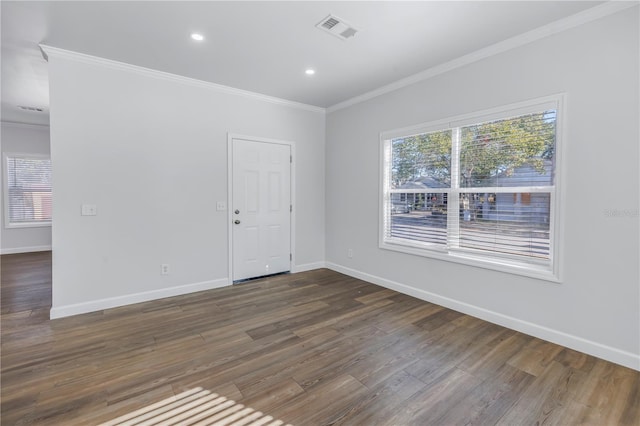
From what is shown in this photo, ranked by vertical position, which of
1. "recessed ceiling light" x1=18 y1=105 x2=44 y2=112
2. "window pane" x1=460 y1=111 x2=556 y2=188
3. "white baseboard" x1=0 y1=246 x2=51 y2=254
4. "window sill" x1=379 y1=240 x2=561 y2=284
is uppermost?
"recessed ceiling light" x1=18 y1=105 x2=44 y2=112

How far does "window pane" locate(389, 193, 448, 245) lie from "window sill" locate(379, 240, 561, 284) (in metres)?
0.13

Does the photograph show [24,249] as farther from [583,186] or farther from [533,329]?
[583,186]

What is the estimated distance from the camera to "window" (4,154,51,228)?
643 centimetres

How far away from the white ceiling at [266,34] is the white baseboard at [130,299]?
105 inches

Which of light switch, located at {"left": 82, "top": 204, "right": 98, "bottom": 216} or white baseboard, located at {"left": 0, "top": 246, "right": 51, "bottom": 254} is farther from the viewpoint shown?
white baseboard, located at {"left": 0, "top": 246, "right": 51, "bottom": 254}

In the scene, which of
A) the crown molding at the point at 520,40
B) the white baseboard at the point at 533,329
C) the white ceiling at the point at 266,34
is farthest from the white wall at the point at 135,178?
the white baseboard at the point at 533,329

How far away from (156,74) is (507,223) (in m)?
4.28

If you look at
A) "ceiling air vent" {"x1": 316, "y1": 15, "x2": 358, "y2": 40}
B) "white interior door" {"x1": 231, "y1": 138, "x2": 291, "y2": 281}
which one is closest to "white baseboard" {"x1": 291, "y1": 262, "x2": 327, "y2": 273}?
"white interior door" {"x1": 231, "y1": 138, "x2": 291, "y2": 281}

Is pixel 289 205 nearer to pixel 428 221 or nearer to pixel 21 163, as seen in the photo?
pixel 428 221

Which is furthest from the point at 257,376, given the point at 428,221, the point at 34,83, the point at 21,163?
the point at 21,163

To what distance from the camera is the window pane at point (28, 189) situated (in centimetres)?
647

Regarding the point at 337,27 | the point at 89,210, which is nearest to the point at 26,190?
the point at 89,210

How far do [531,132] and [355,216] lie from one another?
8.23 feet

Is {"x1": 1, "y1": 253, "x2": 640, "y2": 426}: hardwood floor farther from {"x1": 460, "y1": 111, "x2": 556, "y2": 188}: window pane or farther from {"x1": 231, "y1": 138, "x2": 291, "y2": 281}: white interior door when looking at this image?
{"x1": 460, "y1": 111, "x2": 556, "y2": 188}: window pane
